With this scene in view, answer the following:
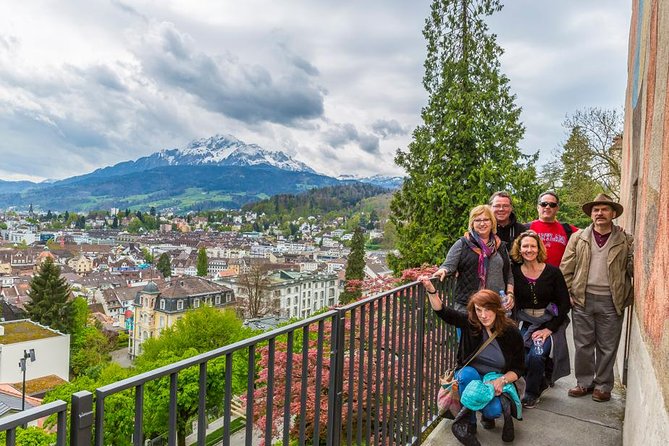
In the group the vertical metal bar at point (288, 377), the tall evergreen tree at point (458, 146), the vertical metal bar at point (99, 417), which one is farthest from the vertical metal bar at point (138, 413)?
the tall evergreen tree at point (458, 146)

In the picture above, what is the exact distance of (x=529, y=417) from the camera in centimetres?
324

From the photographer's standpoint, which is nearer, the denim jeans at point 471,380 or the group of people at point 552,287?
the denim jeans at point 471,380

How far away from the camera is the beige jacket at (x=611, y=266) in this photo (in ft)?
10.6

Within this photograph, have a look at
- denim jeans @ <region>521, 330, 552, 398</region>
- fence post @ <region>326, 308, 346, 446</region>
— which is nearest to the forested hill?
denim jeans @ <region>521, 330, 552, 398</region>

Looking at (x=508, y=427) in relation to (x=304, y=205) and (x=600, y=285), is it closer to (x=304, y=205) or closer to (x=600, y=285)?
(x=600, y=285)

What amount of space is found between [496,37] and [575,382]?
25.3 ft

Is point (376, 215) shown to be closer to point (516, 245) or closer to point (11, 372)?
point (11, 372)

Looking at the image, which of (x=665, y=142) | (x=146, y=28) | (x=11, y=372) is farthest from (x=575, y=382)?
(x=146, y=28)

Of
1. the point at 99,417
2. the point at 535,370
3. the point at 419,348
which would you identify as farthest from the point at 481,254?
the point at 99,417

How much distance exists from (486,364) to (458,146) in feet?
21.2

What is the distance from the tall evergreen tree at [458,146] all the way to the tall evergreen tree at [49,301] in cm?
4560

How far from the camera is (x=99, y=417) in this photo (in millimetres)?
1056

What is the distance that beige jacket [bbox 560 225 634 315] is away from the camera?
3.23 metres

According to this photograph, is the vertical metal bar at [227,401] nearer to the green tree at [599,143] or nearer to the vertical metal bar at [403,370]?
the vertical metal bar at [403,370]
